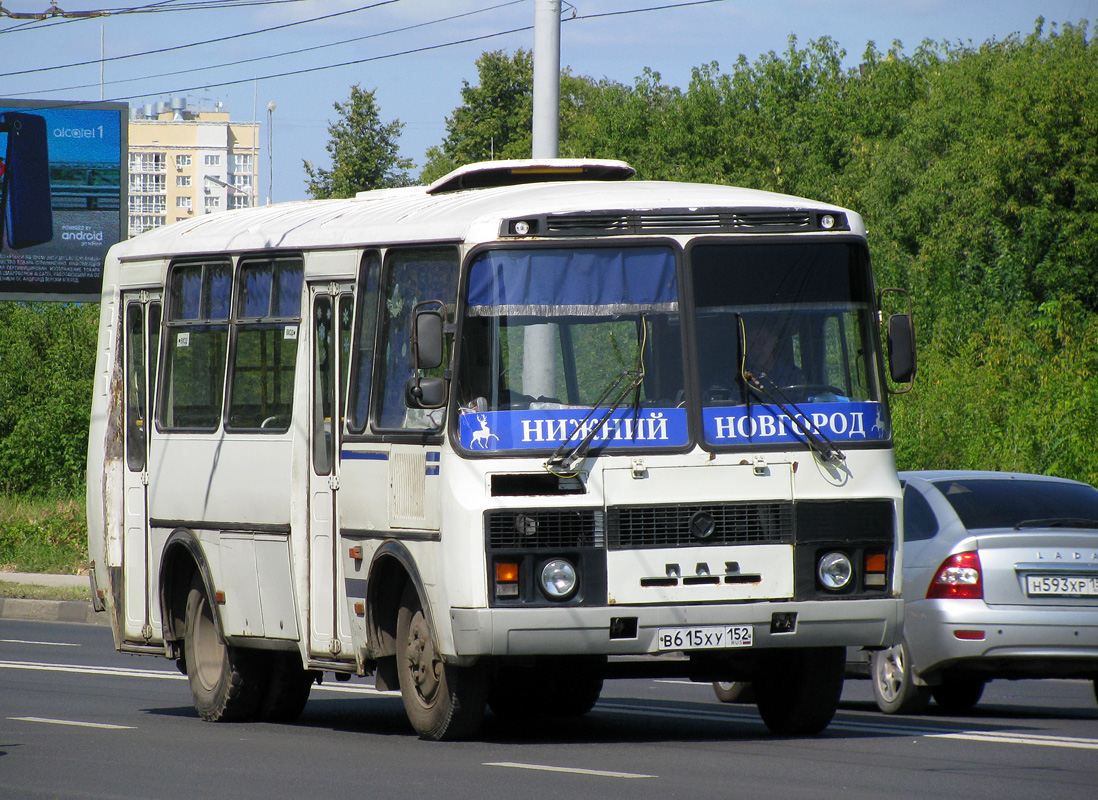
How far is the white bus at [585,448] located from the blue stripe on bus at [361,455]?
14 millimetres

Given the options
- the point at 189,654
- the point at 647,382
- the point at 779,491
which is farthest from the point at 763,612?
the point at 189,654

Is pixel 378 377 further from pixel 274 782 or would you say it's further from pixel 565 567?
pixel 274 782

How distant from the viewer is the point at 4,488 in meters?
35.6

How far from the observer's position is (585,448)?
895cm

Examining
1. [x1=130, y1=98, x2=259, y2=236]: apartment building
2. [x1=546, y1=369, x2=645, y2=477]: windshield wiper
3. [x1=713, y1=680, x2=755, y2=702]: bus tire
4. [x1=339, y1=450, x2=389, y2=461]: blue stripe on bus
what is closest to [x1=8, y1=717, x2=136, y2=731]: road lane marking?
[x1=339, y1=450, x2=389, y2=461]: blue stripe on bus

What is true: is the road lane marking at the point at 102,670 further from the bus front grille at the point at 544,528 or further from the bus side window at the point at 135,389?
the bus front grille at the point at 544,528

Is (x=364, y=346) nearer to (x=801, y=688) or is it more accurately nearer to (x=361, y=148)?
(x=801, y=688)

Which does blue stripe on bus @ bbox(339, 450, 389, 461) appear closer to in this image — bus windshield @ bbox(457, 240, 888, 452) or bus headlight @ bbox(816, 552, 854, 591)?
bus windshield @ bbox(457, 240, 888, 452)

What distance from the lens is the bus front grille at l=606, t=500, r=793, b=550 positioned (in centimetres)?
901

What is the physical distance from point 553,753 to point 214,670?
10.3 ft

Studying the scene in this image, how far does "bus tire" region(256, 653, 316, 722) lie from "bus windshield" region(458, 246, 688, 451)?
3.14m

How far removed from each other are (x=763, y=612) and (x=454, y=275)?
2.29 metres

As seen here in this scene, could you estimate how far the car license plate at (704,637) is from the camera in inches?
356

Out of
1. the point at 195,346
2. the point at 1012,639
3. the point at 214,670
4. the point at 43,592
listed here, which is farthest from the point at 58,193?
the point at 1012,639
